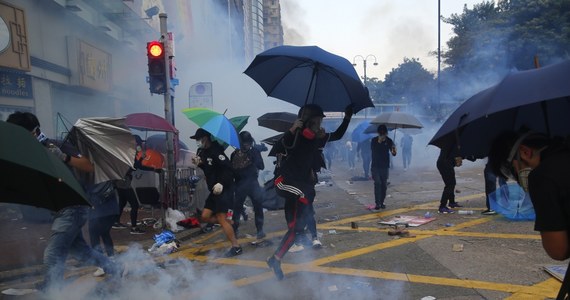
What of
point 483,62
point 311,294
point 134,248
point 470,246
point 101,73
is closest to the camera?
point 311,294

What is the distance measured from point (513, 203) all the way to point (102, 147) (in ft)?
19.3

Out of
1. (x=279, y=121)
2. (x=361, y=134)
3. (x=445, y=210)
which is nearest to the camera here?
(x=279, y=121)

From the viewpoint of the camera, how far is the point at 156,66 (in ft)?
22.3

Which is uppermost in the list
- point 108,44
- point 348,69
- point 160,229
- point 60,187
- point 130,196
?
point 108,44

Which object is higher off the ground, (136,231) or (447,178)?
(447,178)

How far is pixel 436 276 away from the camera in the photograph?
4113 mm

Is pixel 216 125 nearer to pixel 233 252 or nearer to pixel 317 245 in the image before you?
pixel 233 252

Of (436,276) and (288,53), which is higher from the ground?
(288,53)

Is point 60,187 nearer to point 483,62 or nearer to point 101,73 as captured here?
point 101,73

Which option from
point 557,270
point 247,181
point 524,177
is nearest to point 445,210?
point 557,270

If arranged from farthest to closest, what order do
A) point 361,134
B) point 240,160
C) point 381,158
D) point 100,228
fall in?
point 361,134 → point 381,158 → point 240,160 → point 100,228

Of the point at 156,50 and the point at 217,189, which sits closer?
the point at 217,189

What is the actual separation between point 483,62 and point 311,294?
22197mm

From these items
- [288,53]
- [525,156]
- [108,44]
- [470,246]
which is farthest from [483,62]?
[525,156]
